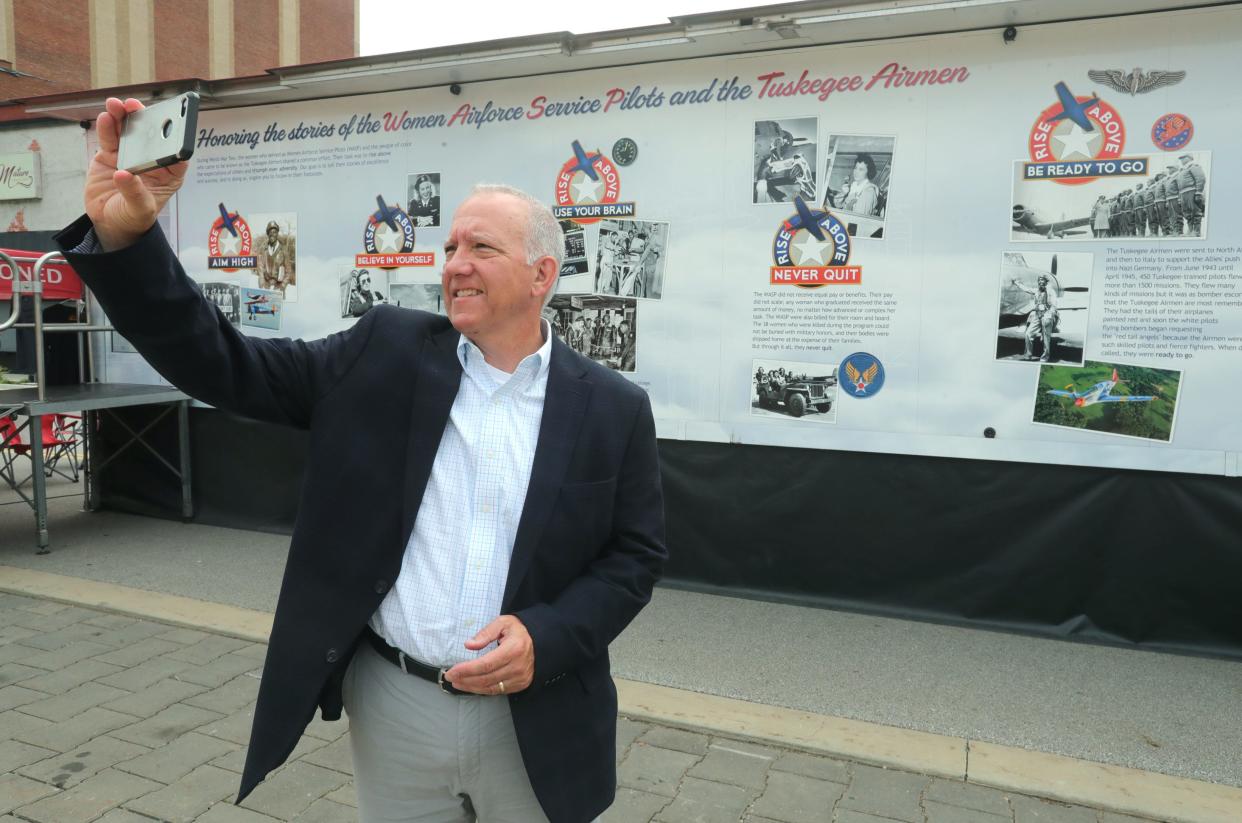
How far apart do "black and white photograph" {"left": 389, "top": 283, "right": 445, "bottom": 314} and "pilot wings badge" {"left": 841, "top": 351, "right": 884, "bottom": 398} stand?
2.73 meters

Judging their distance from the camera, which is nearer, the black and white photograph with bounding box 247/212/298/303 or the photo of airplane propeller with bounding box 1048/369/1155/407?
the photo of airplane propeller with bounding box 1048/369/1155/407

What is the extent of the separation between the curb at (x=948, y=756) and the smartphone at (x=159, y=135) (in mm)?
3136

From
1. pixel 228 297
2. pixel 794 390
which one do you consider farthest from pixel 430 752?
pixel 228 297

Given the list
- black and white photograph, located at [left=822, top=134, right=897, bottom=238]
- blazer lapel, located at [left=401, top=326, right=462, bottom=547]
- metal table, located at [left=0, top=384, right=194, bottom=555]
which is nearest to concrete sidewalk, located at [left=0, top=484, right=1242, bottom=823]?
metal table, located at [left=0, top=384, right=194, bottom=555]

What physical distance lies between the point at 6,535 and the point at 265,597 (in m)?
3.02

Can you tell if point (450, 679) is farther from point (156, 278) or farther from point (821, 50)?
point (821, 50)

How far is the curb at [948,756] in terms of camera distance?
324cm

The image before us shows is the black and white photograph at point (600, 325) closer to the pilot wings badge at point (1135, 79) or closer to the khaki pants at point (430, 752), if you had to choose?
the pilot wings badge at point (1135, 79)

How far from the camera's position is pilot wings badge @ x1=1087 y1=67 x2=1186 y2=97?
4.55m

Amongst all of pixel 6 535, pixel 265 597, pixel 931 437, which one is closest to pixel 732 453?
pixel 931 437

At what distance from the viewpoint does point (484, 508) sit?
1.80 meters

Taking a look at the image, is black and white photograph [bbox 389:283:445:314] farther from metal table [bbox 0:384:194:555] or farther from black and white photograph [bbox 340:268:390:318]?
metal table [bbox 0:384:194:555]

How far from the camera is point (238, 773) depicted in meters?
3.40

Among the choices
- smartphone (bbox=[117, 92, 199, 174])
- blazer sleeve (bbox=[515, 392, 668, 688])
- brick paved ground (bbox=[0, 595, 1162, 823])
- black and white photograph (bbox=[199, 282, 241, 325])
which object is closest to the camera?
smartphone (bbox=[117, 92, 199, 174])
